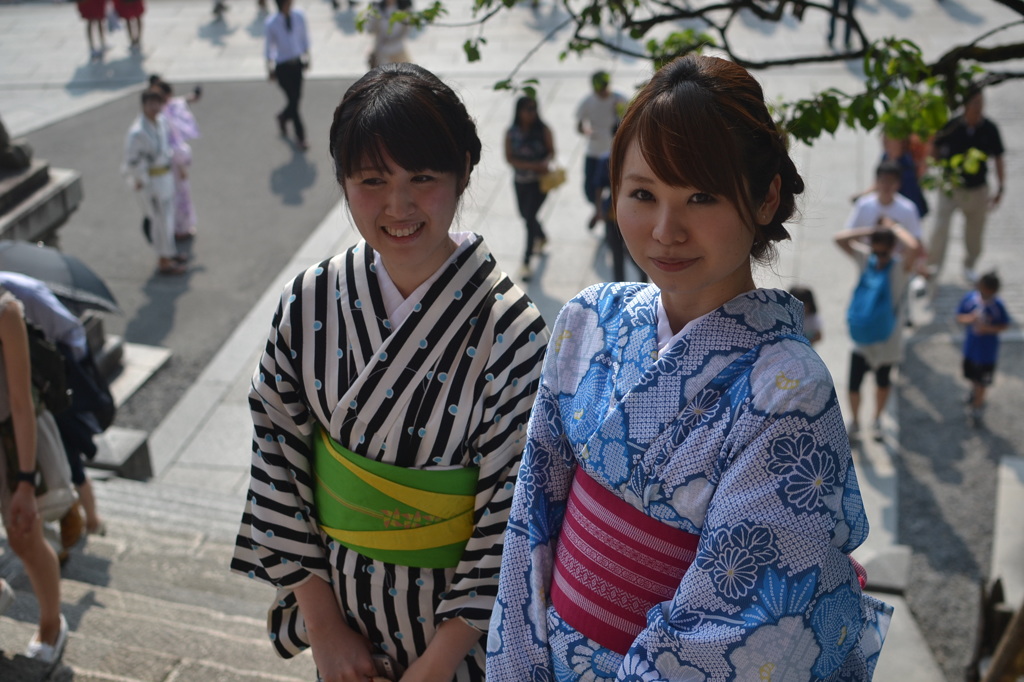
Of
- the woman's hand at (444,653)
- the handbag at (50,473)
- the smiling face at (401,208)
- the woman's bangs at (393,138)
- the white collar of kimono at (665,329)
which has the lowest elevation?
the handbag at (50,473)

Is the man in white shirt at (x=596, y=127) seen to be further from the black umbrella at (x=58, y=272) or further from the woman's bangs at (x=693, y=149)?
the woman's bangs at (x=693, y=149)

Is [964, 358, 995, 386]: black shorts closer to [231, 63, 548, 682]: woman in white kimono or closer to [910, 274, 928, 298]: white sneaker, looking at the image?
[910, 274, 928, 298]: white sneaker

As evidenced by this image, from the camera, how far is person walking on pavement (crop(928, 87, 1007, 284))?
283 inches

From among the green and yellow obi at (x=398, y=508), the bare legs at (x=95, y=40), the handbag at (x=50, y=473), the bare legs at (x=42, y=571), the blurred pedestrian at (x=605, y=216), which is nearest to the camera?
the green and yellow obi at (x=398, y=508)

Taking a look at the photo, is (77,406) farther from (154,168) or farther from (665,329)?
(154,168)

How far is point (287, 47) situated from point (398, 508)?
30.4ft

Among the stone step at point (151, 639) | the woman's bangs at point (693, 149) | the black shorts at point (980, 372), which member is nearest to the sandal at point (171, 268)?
the stone step at point (151, 639)

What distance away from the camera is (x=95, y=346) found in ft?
22.5

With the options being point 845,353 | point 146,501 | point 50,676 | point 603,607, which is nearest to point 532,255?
point 845,353

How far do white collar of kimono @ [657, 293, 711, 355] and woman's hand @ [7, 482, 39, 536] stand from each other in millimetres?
2431

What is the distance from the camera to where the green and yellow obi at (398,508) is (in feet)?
6.38

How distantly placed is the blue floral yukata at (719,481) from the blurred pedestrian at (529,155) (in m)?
5.85

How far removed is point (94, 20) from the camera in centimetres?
1422

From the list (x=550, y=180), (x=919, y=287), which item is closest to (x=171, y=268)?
(x=550, y=180)
